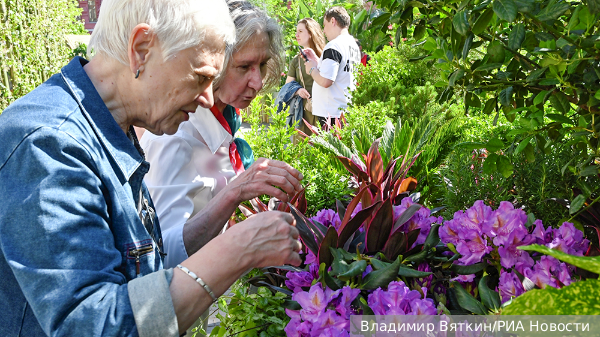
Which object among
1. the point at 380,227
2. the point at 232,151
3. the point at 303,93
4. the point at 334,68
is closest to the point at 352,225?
the point at 380,227

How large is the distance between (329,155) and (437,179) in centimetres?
55

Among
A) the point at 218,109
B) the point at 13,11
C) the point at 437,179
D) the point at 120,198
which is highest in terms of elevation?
the point at 120,198

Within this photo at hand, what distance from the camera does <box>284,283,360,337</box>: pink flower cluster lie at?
1.19 meters

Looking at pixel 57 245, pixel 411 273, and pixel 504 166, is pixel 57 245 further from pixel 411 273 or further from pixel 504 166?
pixel 504 166

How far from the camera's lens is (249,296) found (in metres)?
1.59

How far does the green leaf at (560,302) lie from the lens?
822mm

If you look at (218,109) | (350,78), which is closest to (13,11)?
(350,78)

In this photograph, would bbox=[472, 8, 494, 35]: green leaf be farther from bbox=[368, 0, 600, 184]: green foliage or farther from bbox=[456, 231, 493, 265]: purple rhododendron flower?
bbox=[456, 231, 493, 265]: purple rhododendron flower

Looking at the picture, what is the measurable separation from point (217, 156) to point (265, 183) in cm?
48

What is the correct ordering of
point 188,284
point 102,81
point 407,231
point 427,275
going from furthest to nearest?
point 407,231, point 102,81, point 427,275, point 188,284

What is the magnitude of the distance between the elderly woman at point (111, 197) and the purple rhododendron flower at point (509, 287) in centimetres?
54

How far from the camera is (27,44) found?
6883 mm

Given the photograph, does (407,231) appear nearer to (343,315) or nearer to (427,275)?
(427,275)

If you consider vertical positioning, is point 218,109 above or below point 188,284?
below
